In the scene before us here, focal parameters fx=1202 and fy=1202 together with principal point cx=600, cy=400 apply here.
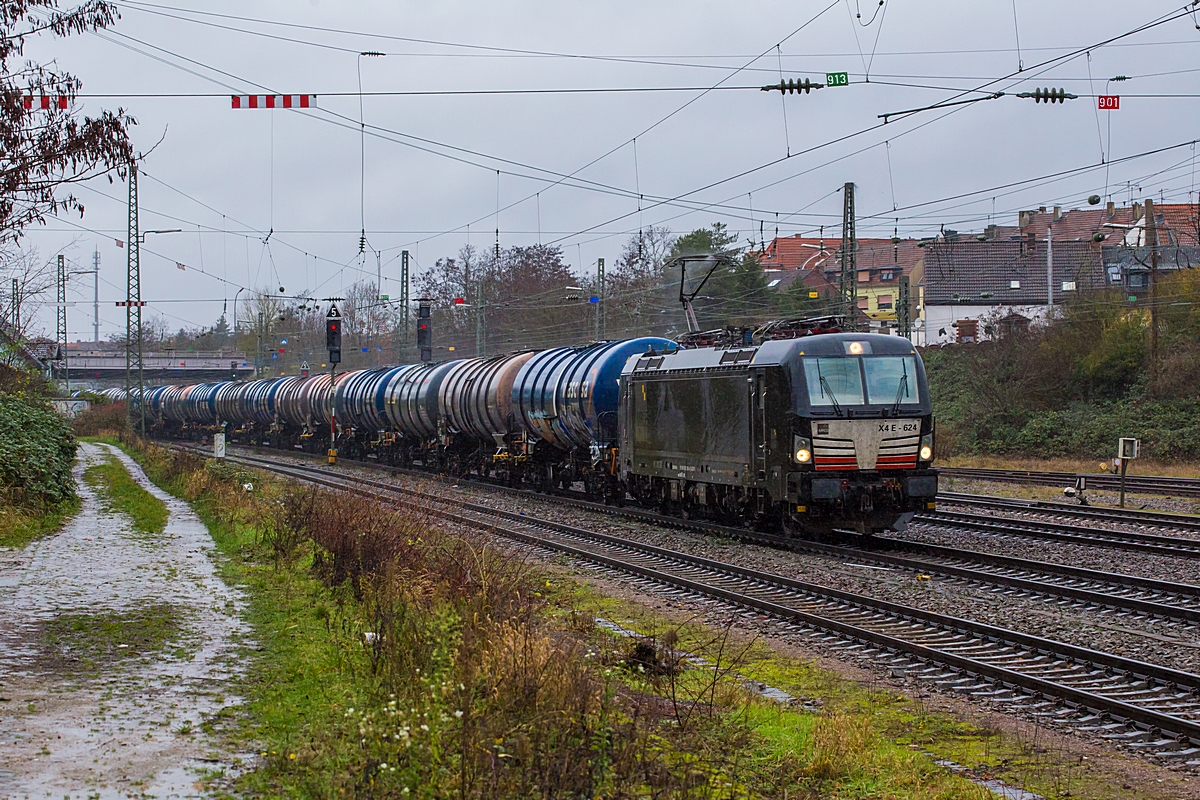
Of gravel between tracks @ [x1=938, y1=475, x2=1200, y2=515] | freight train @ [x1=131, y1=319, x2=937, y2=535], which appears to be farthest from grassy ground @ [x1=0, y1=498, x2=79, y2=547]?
gravel between tracks @ [x1=938, y1=475, x2=1200, y2=515]

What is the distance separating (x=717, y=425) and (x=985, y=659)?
8.90 metres

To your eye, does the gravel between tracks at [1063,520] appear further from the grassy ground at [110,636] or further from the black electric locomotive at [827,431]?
the grassy ground at [110,636]

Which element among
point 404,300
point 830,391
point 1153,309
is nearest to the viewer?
point 830,391

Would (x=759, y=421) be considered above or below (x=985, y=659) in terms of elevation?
above

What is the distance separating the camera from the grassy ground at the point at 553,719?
18.5 feet

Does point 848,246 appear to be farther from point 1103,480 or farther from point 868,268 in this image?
point 868,268

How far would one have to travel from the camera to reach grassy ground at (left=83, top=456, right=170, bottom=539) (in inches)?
786

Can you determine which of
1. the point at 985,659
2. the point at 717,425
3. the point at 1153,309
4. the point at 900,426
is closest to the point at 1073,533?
the point at 900,426

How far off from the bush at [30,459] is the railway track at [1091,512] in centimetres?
1703

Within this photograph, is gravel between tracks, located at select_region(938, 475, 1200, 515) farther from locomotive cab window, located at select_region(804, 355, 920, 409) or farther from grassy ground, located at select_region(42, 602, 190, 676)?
grassy ground, located at select_region(42, 602, 190, 676)

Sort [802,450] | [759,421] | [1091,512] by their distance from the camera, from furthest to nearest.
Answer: [1091,512]
[759,421]
[802,450]

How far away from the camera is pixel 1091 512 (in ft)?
69.4

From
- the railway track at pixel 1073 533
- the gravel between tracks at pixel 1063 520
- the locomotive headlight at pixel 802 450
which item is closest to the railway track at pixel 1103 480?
the gravel between tracks at pixel 1063 520

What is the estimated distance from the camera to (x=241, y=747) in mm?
6336
